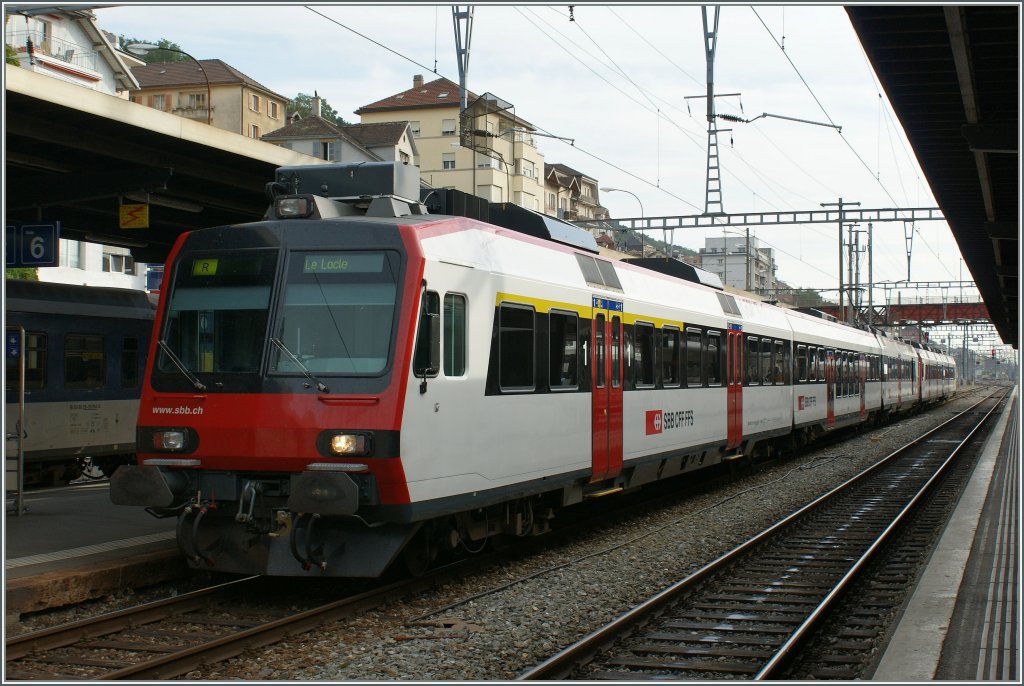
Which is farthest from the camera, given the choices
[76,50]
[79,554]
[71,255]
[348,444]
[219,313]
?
[71,255]

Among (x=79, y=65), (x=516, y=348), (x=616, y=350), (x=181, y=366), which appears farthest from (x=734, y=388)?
(x=79, y=65)

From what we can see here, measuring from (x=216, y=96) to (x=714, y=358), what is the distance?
56.3 meters

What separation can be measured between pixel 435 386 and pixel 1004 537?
691cm

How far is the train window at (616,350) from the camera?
487 inches

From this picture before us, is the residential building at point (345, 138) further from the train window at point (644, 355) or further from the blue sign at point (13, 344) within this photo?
the train window at point (644, 355)

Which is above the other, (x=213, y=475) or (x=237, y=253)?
(x=237, y=253)

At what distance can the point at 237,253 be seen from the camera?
29.3 feet

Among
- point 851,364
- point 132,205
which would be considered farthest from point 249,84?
point 132,205

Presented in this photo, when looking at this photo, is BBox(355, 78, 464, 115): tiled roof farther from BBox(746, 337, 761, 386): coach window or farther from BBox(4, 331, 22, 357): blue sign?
BBox(4, 331, 22, 357): blue sign

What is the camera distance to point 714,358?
16.7 metres

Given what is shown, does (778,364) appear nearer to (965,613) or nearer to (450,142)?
(965,613)

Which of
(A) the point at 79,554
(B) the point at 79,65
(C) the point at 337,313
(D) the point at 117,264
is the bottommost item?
(A) the point at 79,554

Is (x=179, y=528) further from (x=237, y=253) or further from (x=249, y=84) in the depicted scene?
(x=249, y=84)

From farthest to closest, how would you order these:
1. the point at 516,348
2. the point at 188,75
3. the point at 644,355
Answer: the point at 188,75
the point at 644,355
the point at 516,348
